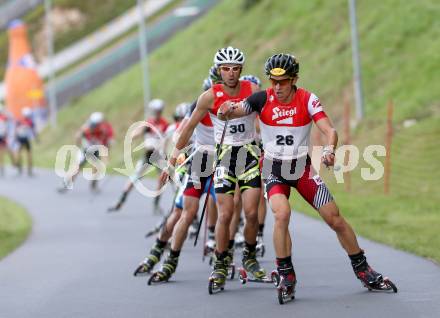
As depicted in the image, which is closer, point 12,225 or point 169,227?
point 169,227

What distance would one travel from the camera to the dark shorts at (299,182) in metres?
9.59

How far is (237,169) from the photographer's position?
10516 millimetres

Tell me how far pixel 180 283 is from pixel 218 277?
38.3 inches

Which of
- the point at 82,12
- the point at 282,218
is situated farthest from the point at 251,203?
the point at 82,12

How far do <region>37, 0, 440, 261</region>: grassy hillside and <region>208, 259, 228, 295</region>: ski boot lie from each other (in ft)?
9.92

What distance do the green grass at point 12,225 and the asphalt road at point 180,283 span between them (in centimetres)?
30

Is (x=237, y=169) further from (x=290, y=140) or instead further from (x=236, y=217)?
(x=236, y=217)

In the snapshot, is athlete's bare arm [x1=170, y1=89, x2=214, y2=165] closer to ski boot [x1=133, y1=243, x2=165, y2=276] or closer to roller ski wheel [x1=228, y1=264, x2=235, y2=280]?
roller ski wheel [x1=228, y1=264, x2=235, y2=280]

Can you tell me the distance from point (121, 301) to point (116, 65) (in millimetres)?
58421

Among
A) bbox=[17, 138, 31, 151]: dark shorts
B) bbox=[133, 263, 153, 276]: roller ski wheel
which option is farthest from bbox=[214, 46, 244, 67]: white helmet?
bbox=[17, 138, 31, 151]: dark shorts

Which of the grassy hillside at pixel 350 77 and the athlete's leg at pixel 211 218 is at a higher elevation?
the grassy hillside at pixel 350 77

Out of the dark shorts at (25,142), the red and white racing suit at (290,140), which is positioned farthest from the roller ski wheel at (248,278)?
the dark shorts at (25,142)

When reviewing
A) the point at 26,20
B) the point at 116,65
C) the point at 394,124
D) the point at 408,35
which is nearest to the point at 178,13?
the point at 116,65

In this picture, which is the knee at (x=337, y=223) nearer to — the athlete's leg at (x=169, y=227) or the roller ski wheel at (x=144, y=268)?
the athlete's leg at (x=169, y=227)
